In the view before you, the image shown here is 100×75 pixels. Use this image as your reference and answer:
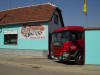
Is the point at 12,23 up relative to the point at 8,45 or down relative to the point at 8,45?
up

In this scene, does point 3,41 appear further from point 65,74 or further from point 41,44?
point 65,74

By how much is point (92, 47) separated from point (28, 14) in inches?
436

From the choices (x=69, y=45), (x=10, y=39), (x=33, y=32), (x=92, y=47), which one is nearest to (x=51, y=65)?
(x=69, y=45)

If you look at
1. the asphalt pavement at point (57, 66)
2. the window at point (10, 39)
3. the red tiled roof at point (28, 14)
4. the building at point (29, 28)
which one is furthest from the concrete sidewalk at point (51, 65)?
the window at point (10, 39)

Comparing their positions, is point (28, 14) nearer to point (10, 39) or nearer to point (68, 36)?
point (10, 39)

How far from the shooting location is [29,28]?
18531 millimetres

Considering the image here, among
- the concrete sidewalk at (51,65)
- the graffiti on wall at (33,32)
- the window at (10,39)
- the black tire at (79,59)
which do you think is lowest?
the concrete sidewalk at (51,65)

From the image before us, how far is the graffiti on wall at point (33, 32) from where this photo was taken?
57.4ft

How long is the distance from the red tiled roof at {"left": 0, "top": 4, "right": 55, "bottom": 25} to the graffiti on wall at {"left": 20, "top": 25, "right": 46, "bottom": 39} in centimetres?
102

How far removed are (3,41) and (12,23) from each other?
339 centimetres

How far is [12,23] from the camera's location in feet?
64.0

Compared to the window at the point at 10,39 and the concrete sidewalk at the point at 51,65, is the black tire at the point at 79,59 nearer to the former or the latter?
the concrete sidewalk at the point at 51,65

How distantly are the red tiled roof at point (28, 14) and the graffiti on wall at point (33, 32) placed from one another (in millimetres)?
1020

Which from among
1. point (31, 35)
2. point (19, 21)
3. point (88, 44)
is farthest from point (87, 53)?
point (19, 21)
